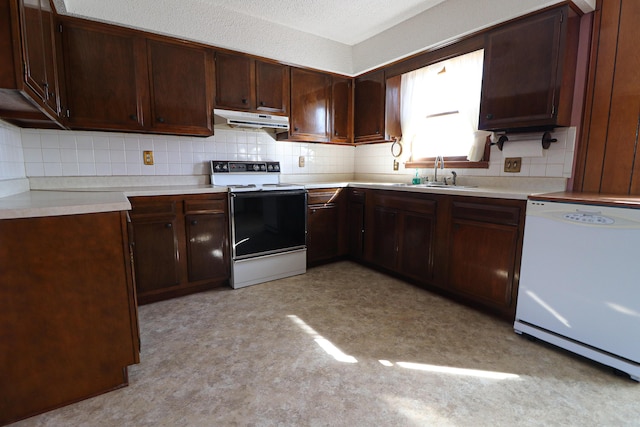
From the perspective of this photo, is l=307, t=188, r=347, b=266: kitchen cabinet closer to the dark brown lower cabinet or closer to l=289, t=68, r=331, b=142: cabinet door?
the dark brown lower cabinet

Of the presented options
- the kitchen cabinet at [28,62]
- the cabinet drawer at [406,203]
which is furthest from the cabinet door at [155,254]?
the cabinet drawer at [406,203]

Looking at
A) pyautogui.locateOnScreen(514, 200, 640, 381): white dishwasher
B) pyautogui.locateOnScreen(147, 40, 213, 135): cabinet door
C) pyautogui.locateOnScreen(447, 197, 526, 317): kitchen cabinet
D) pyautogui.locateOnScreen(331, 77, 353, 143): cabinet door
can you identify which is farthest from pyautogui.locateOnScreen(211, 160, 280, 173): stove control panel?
pyautogui.locateOnScreen(514, 200, 640, 381): white dishwasher

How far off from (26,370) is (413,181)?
311cm

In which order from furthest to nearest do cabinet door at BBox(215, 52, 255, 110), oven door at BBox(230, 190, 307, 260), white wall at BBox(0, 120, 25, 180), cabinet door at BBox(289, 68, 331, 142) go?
Result: cabinet door at BBox(289, 68, 331, 142) < cabinet door at BBox(215, 52, 255, 110) < oven door at BBox(230, 190, 307, 260) < white wall at BBox(0, 120, 25, 180)

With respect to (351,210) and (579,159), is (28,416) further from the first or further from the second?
(579,159)

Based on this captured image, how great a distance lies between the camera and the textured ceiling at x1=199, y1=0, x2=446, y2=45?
8.95ft

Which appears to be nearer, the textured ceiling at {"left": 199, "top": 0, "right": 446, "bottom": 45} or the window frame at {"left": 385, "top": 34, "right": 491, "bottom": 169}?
the window frame at {"left": 385, "top": 34, "right": 491, "bottom": 169}

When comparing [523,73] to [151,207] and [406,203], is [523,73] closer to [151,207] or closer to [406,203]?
[406,203]

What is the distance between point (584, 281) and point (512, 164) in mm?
1158

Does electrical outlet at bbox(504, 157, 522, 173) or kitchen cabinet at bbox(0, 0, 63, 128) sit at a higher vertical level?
kitchen cabinet at bbox(0, 0, 63, 128)

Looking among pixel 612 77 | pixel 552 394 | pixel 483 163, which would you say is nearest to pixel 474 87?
pixel 483 163

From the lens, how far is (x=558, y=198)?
5.93 ft

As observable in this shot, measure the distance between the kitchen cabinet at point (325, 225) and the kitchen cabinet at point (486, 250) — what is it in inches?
51.1

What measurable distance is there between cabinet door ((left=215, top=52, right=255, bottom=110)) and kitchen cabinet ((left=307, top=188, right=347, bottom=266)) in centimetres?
111
